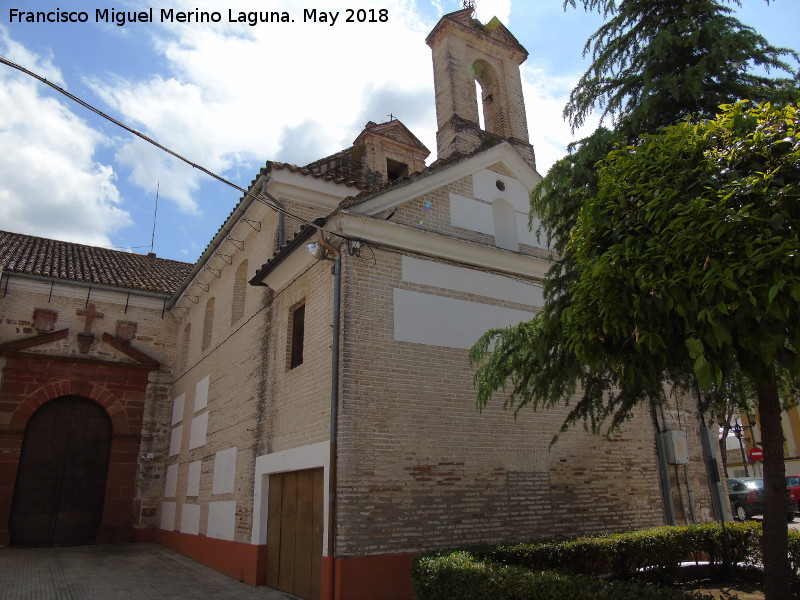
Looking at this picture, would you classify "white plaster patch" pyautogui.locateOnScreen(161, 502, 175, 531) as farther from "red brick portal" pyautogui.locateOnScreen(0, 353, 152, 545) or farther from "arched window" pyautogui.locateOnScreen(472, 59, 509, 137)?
"arched window" pyautogui.locateOnScreen(472, 59, 509, 137)

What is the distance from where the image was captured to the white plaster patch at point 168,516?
45.3 ft

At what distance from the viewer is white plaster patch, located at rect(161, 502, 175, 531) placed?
543 inches

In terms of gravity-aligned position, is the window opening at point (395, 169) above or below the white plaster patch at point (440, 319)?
above

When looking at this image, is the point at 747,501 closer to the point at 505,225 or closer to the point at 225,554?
the point at 505,225

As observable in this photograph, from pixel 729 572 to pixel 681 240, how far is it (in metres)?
5.79

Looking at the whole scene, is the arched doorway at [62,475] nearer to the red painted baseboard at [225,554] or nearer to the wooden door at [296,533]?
the red painted baseboard at [225,554]

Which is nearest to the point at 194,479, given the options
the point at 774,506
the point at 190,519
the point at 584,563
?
the point at 190,519

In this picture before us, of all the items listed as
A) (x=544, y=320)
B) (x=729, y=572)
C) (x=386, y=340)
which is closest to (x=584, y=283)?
(x=544, y=320)

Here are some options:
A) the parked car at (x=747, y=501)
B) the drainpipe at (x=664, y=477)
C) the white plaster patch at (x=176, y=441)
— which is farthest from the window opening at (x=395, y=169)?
the parked car at (x=747, y=501)

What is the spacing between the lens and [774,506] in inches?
193

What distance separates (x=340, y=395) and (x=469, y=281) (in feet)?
10.0

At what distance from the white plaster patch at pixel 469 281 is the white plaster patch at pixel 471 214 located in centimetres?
91

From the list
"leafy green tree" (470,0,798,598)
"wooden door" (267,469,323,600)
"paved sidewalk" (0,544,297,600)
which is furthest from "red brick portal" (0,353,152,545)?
"leafy green tree" (470,0,798,598)

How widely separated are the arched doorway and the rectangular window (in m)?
8.50
